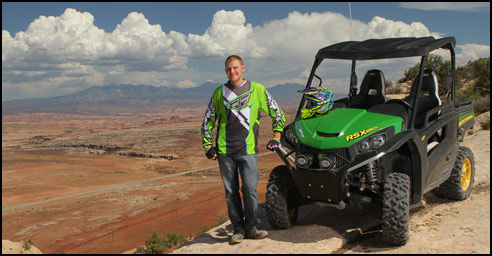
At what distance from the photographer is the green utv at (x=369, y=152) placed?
443 centimetres

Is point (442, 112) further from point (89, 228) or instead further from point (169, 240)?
point (89, 228)

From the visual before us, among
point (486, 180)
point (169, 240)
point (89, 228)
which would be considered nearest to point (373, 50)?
point (486, 180)

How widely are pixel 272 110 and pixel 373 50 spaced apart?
1536 mm

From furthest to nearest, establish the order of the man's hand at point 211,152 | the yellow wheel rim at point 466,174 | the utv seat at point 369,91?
the yellow wheel rim at point 466,174 → the utv seat at point 369,91 → the man's hand at point 211,152

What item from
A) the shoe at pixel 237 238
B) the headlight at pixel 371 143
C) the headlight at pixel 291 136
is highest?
the headlight at pixel 291 136

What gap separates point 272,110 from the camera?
15.6 feet

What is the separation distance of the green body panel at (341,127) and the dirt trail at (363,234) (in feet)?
3.50

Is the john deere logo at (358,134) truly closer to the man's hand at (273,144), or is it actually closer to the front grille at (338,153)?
the front grille at (338,153)

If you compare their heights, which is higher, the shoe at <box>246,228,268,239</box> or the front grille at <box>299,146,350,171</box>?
the front grille at <box>299,146,350,171</box>

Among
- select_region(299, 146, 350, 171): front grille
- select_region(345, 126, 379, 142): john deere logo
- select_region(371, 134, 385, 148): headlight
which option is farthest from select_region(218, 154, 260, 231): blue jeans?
select_region(371, 134, 385, 148): headlight

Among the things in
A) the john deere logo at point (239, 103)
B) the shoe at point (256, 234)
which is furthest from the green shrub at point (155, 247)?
the john deere logo at point (239, 103)

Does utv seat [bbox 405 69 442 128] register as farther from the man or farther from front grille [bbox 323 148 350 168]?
the man

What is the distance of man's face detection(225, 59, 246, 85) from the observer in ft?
15.0

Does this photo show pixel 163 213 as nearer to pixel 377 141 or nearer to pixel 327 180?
pixel 327 180
